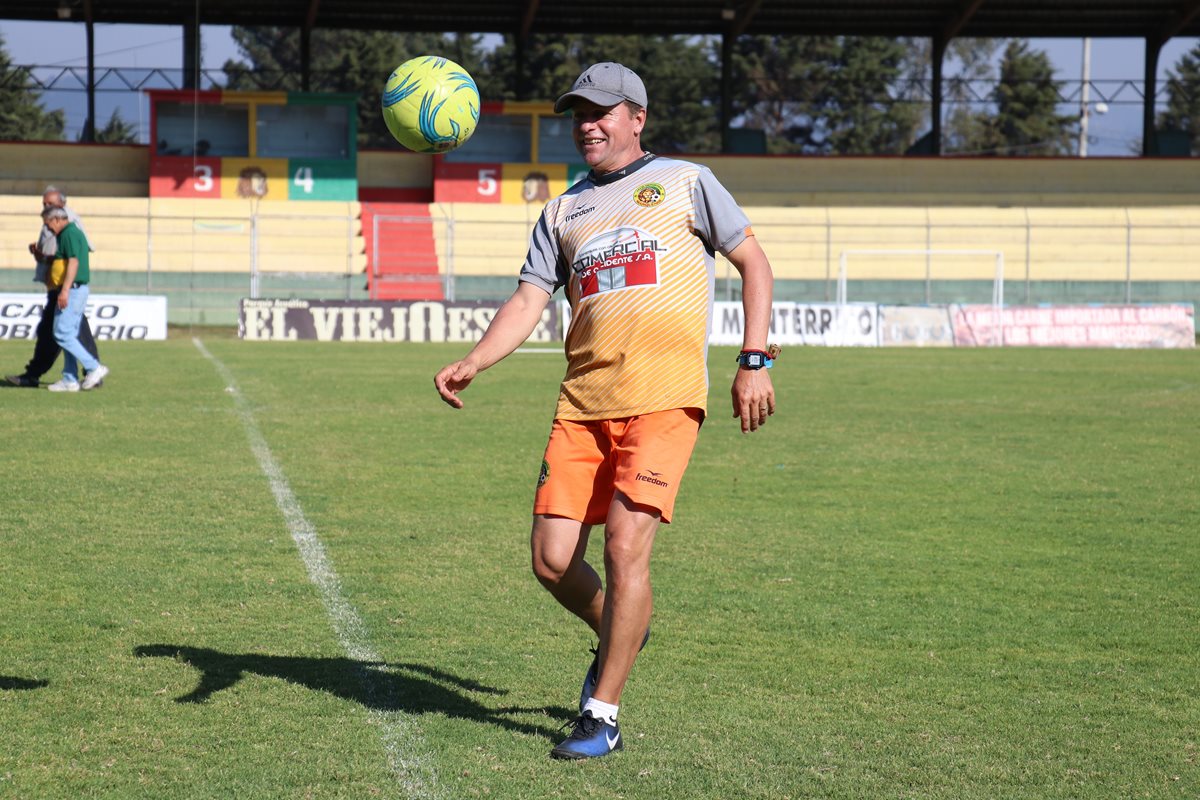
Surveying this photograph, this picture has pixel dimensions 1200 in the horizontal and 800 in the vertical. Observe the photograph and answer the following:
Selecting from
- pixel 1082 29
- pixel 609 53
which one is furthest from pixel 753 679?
pixel 609 53

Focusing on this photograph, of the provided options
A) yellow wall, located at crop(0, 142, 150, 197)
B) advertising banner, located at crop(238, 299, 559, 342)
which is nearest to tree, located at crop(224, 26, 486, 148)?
yellow wall, located at crop(0, 142, 150, 197)

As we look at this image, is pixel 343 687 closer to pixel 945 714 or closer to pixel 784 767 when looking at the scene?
pixel 784 767

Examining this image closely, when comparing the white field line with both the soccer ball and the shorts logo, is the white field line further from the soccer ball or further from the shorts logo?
the soccer ball

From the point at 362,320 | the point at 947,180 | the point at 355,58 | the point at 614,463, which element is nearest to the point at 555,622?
the point at 614,463

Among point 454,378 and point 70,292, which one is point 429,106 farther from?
point 70,292

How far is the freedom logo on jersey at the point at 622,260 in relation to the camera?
4.46 metres

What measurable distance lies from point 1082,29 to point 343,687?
133 feet

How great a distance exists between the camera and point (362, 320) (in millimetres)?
27969

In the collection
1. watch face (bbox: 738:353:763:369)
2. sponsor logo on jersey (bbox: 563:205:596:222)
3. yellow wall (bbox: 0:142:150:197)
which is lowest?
watch face (bbox: 738:353:763:369)

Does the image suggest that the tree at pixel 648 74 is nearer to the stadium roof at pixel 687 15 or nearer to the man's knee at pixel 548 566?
the stadium roof at pixel 687 15

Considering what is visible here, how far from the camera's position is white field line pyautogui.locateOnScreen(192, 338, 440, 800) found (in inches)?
159

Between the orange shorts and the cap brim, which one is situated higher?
the cap brim

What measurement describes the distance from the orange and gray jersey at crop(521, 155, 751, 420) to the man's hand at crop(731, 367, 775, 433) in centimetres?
16

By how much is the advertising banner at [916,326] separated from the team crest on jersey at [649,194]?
2486 centimetres
